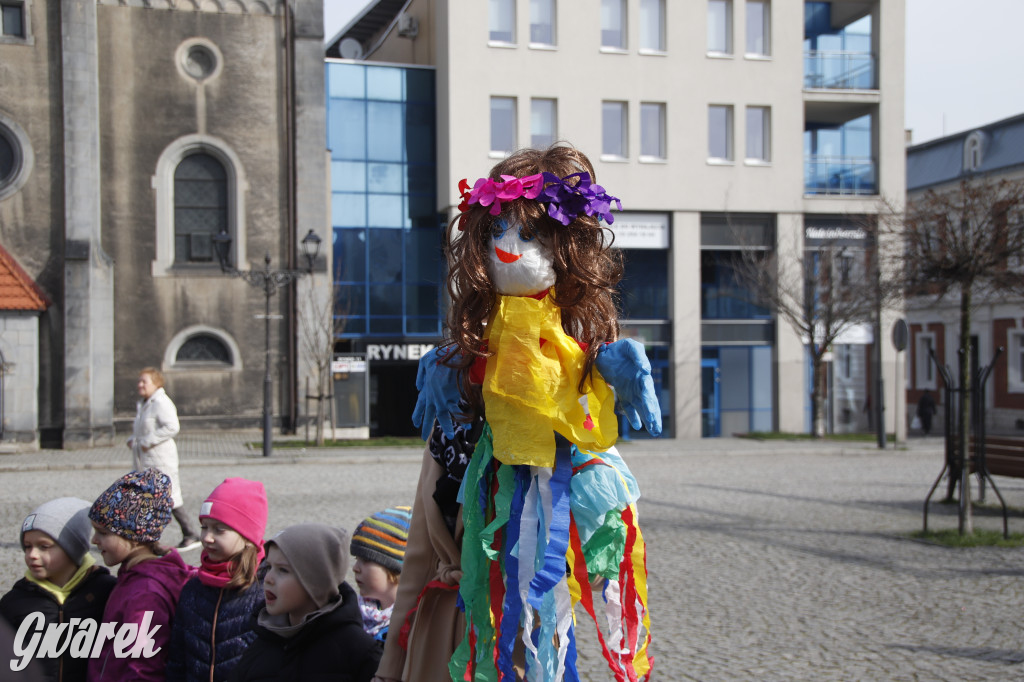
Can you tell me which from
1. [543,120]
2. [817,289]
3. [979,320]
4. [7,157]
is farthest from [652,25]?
[979,320]

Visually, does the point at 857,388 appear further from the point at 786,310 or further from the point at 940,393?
the point at 786,310

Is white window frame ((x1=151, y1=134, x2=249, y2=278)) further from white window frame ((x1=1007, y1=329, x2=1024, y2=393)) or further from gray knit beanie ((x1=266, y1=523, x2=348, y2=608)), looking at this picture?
white window frame ((x1=1007, y1=329, x2=1024, y2=393))

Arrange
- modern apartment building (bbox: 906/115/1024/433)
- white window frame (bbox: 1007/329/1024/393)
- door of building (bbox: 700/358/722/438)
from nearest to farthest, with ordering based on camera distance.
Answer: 1. door of building (bbox: 700/358/722/438)
2. white window frame (bbox: 1007/329/1024/393)
3. modern apartment building (bbox: 906/115/1024/433)

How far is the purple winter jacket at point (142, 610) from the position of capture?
359 centimetres

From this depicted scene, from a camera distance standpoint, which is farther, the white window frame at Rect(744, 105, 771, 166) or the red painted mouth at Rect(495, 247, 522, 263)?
the white window frame at Rect(744, 105, 771, 166)

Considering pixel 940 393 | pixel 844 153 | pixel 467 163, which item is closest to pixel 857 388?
pixel 940 393

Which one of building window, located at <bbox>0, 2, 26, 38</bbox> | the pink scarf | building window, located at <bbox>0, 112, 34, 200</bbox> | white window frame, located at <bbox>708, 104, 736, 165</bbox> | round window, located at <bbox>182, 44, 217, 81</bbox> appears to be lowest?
the pink scarf

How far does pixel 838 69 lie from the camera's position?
99.3 feet

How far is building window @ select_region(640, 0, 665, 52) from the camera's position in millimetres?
28359

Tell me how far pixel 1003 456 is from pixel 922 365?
29782mm

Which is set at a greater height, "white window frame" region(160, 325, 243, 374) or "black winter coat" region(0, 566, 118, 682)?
"white window frame" region(160, 325, 243, 374)

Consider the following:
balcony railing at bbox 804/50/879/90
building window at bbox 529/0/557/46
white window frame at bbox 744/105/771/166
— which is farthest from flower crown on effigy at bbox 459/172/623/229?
balcony railing at bbox 804/50/879/90

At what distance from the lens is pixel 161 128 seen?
23984 mm

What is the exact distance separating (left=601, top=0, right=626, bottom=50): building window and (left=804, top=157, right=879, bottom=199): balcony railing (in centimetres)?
713
